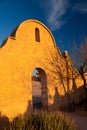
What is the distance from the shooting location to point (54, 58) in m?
15.3

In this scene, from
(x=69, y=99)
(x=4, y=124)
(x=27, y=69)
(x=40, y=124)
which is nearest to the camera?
(x=40, y=124)

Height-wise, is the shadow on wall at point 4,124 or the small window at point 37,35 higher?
the small window at point 37,35

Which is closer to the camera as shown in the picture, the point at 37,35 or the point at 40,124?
the point at 40,124

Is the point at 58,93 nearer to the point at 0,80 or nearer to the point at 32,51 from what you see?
the point at 32,51

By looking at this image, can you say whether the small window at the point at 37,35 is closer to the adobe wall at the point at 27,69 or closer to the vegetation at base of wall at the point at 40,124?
the adobe wall at the point at 27,69

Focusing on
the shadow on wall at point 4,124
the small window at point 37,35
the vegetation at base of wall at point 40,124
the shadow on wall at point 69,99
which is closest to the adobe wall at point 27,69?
the shadow on wall at point 69,99

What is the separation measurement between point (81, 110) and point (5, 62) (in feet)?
23.5

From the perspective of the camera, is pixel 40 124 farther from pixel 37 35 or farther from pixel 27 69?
pixel 37 35

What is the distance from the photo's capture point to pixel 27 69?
1299cm

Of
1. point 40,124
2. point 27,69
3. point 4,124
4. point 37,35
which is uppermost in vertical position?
point 37,35

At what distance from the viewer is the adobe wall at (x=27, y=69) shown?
458 inches

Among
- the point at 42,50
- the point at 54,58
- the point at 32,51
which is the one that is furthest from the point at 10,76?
the point at 54,58

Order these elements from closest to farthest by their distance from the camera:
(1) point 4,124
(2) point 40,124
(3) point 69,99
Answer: (2) point 40,124 → (1) point 4,124 → (3) point 69,99

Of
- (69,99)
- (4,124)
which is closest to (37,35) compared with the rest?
(69,99)
